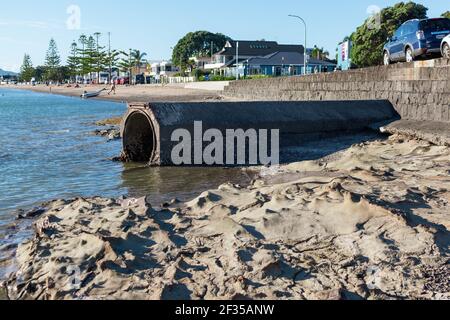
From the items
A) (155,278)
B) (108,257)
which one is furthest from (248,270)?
(108,257)

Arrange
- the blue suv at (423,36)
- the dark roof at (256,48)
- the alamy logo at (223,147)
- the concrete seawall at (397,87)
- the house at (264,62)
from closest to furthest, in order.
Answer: the alamy logo at (223,147)
the concrete seawall at (397,87)
the blue suv at (423,36)
the house at (264,62)
the dark roof at (256,48)

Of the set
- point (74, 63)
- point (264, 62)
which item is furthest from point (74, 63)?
point (264, 62)

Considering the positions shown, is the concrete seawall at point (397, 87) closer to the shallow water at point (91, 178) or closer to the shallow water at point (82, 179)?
the shallow water at point (91, 178)

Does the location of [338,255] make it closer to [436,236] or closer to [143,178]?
[436,236]

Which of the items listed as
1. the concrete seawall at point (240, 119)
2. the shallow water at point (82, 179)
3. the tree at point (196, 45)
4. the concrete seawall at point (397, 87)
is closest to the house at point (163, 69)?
the tree at point (196, 45)

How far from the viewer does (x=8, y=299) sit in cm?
491

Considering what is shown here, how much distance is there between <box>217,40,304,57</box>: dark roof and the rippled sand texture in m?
98.9

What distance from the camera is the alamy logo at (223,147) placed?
11.9 meters

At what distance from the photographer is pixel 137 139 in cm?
1379

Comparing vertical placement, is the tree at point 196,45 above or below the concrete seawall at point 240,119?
above

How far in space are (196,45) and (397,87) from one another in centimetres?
12397

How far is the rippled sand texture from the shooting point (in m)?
4.44

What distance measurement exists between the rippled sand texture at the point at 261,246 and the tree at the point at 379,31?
49.3 meters

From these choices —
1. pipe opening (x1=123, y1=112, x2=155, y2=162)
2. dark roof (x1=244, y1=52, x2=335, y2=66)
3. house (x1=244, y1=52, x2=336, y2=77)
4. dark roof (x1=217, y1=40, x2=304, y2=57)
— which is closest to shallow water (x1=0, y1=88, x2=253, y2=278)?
pipe opening (x1=123, y1=112, x2=155, y2=162)
